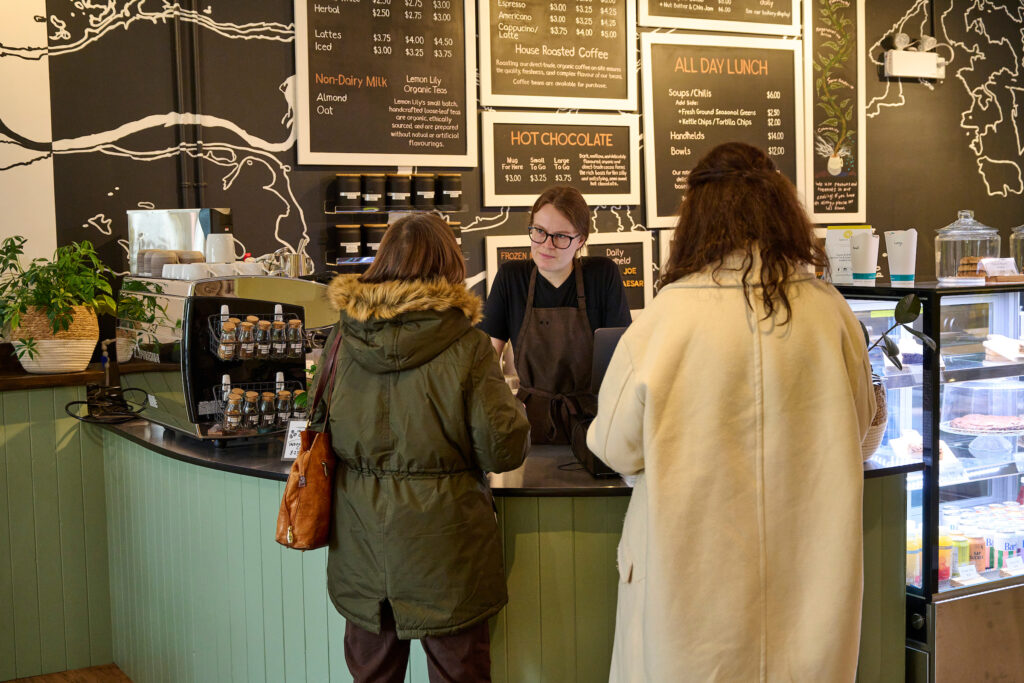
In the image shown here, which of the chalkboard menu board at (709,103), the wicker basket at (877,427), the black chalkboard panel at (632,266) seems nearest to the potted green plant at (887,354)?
the wicker basket at (877,427)

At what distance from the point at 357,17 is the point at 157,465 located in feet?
6.90

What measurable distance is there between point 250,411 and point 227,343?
0.69 feet

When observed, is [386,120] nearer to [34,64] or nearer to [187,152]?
[187,152]

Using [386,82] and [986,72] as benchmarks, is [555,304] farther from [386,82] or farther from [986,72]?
[986,72]

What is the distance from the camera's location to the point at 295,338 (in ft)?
9.24

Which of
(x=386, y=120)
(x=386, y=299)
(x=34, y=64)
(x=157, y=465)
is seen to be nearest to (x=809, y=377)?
(x=386, y=299)

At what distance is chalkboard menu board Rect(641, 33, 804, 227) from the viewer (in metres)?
4.75

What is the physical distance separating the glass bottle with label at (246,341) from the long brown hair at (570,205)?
93 cm

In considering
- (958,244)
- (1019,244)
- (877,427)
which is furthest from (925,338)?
(1019,244)

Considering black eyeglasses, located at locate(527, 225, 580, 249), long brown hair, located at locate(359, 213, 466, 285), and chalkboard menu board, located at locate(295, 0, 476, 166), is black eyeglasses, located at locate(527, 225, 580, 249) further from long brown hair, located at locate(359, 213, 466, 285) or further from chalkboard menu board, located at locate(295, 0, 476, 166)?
chalkboard menu board, located at locate(295, 0, 476, 166)

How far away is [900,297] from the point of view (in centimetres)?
270

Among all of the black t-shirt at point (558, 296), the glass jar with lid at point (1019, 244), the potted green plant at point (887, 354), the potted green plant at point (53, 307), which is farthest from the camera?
the glass jar with lid at point (1019, 244)

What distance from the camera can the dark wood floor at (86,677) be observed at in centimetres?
348

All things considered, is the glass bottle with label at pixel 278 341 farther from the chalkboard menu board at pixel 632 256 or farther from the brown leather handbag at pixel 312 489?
the chalkboard menu board at pixel 632 256
